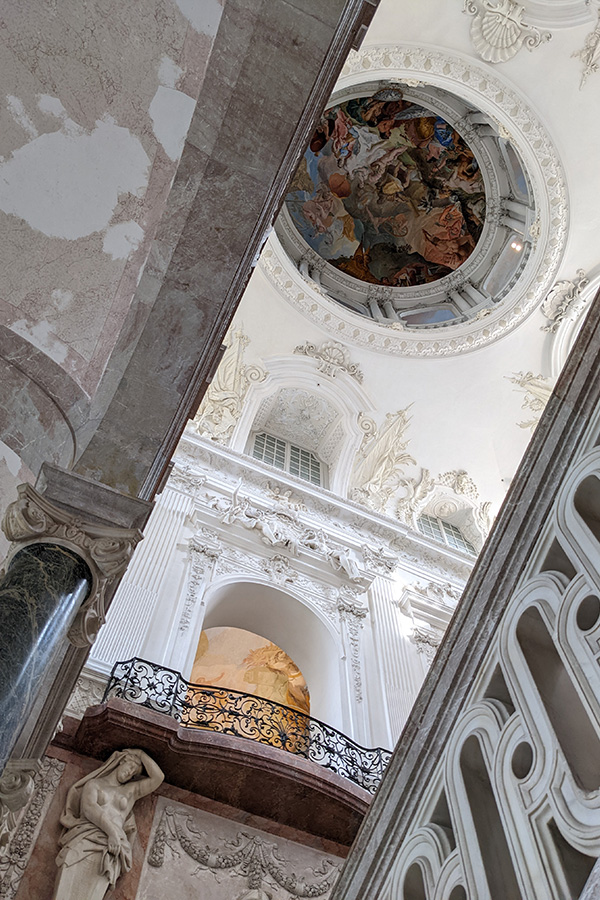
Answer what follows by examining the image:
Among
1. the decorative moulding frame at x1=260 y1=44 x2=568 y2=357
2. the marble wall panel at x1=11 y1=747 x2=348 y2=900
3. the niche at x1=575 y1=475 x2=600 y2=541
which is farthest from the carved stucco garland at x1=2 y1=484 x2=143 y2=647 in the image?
the decorative moulding frame at x1=260 y1=44 x2=568 y2=357

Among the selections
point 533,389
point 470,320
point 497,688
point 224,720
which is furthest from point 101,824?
point 470,320

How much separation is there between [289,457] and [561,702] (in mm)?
13333

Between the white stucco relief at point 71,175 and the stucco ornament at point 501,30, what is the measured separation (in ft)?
40.0

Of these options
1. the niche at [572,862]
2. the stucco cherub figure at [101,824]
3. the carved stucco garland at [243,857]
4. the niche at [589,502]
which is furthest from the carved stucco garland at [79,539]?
the carved stucco garland at [243,857]

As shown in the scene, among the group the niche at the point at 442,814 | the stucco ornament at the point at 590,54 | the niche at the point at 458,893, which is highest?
the stucco ornament at the point at 590,54

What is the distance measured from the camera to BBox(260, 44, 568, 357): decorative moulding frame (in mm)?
14336

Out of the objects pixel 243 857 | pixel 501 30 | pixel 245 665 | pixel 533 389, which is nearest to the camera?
pixel 243 857

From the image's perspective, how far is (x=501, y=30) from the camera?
1389 centimetres

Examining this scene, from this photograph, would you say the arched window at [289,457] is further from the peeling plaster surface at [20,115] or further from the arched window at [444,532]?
the peeling plaster surface at [20,115]

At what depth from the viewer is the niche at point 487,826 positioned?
215 centimetres

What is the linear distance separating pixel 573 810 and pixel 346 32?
4256mm

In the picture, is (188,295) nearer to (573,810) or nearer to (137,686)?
(573,810)

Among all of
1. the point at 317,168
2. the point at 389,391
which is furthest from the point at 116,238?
the point at 317,168

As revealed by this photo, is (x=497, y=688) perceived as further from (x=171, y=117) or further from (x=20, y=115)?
(x=20, y=115)
